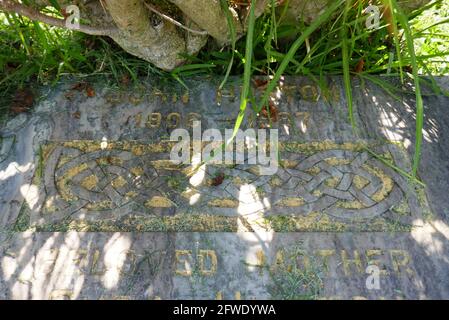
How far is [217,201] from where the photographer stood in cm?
190

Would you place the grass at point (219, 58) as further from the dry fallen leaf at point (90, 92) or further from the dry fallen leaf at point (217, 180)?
the dry fallen leaf at point (217, 180)

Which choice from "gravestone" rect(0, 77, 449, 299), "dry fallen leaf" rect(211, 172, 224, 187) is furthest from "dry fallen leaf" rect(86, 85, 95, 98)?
"dry fallen leaf" rect(211, 172, 224, 187)

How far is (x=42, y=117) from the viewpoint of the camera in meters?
2.17

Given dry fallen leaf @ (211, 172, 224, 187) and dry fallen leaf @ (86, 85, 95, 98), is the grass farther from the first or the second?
dry fallen leaf @ (211, 172, 224, 187)

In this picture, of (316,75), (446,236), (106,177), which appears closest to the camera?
(446,236)

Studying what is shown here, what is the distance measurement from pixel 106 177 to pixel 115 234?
0.28 metres

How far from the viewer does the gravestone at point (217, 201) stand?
5.59 ft

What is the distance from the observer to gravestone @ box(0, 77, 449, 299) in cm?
171

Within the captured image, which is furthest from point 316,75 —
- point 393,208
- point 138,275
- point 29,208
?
point 29,208

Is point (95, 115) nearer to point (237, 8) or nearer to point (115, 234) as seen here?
point (115, 234)

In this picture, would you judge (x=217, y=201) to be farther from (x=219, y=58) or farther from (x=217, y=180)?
(x=219, y=58)

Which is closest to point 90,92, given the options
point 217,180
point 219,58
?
point 219,58
